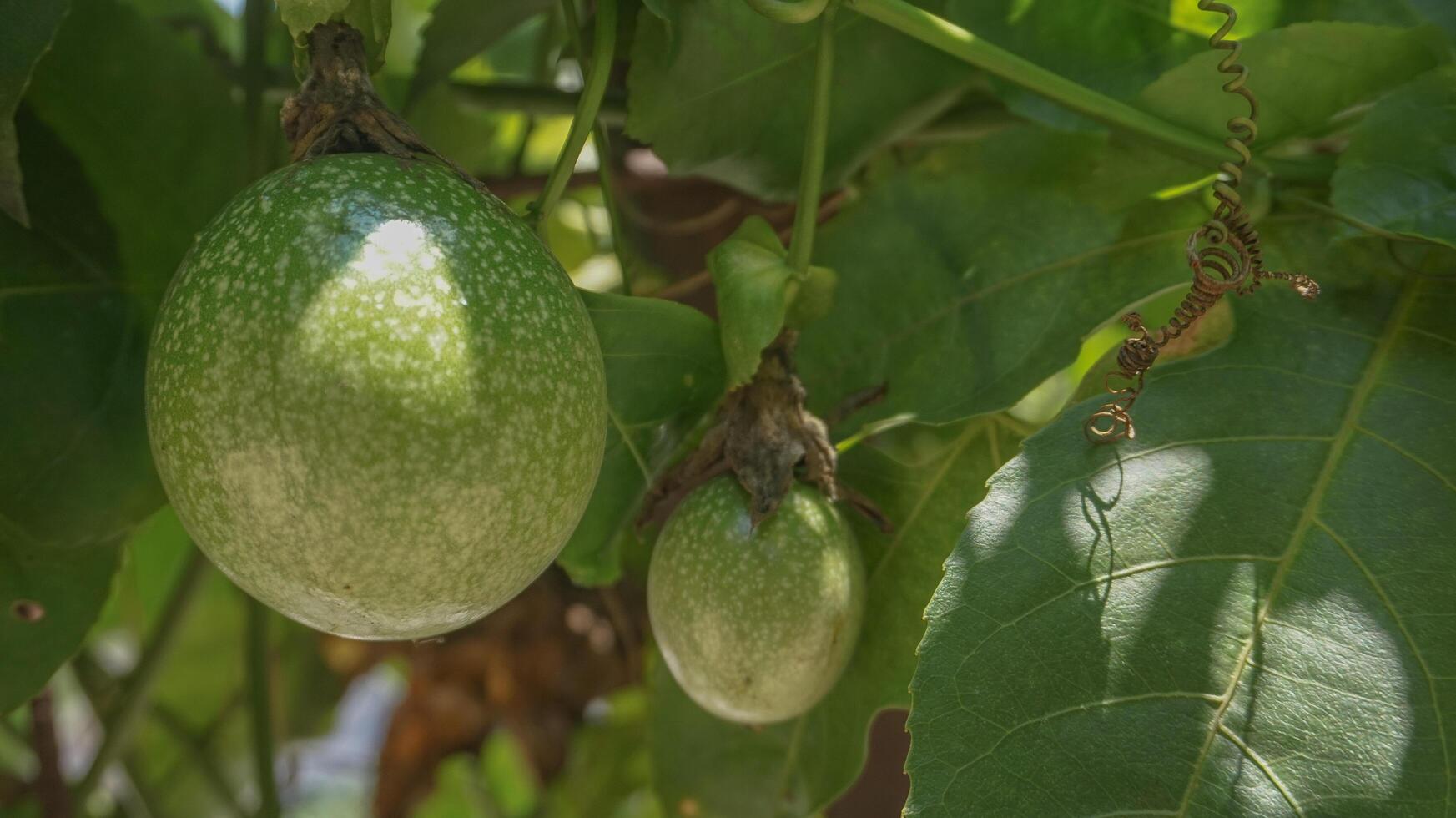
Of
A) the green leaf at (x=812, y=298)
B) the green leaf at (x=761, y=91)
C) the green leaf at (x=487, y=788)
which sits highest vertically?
the green leaf at (x=761, y=91)

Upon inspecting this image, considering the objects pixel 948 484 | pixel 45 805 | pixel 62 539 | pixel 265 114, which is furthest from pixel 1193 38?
pixel 45 805

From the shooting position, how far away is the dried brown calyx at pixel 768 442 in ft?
2.29

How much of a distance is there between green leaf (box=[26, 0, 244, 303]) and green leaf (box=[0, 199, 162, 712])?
1.7 inches

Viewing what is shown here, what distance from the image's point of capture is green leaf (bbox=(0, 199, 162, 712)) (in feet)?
2.24

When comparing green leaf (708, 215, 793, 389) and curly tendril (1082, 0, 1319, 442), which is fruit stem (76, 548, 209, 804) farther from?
curly tendril (1082, 0, 1319, 442)

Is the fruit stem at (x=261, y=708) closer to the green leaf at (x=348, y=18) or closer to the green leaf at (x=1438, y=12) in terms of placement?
A: the green leaf at (x=348, y=18)

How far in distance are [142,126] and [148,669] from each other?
547 mm

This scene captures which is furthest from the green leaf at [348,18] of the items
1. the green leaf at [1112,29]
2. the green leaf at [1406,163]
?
the green leaf at [1406,163]

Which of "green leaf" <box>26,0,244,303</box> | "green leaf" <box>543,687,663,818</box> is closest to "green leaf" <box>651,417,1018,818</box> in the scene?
"green leaf" <box>26,0,244,303</box>

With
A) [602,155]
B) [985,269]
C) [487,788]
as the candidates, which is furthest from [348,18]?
[487,788]

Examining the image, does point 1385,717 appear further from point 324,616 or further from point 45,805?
point 45,805

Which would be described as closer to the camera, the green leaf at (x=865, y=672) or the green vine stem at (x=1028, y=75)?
the green vine stem at (x=1028, y=75)

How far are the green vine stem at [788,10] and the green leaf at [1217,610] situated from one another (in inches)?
9.8

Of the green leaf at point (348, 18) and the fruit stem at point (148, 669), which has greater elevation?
the green leaf at point (348, 18)
